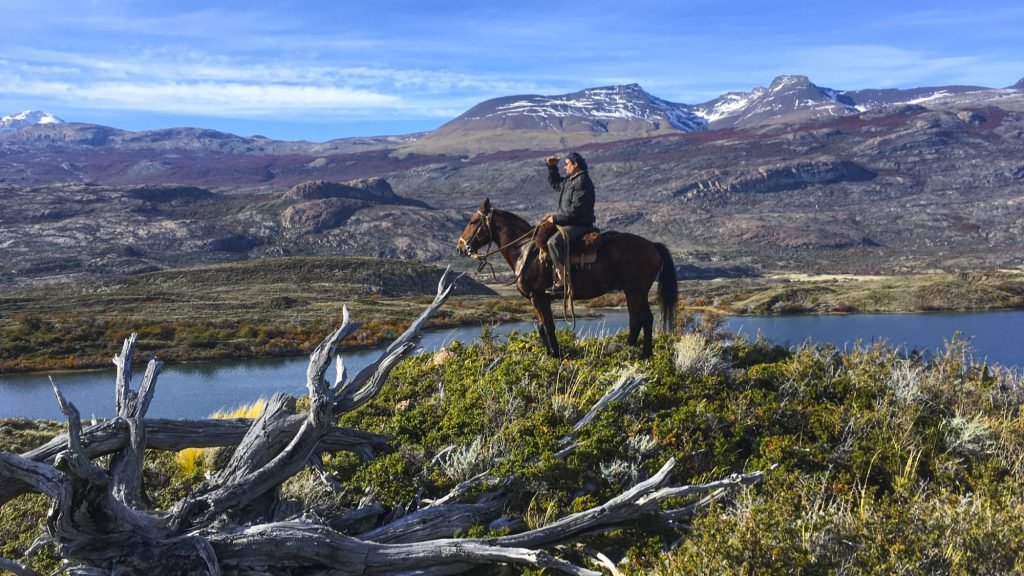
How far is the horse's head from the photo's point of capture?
1041cm

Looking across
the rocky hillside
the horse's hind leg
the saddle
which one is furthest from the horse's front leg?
the rocky hillside

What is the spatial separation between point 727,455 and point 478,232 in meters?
4.91

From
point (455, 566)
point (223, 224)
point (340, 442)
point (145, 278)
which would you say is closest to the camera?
point (455, 566)

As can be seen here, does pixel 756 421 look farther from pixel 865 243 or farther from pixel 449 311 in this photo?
pixel 865 243

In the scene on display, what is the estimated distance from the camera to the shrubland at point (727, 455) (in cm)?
481

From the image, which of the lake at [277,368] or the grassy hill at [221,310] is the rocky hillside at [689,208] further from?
the lake at [277,368]

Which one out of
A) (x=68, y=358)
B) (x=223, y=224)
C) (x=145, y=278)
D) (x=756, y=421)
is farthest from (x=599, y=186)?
(x=756, y=421)

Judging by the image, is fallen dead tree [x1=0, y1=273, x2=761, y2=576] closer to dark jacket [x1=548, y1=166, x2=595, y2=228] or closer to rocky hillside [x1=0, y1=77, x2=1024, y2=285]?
dark jacket [x1=548, y1=166, x2=595, y2=228]

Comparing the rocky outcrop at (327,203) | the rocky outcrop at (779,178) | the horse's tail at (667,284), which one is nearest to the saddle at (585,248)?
the horse's tail at (667,284)

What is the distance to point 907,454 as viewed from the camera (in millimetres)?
7219

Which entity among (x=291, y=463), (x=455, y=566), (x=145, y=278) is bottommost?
(x=145, y=278)

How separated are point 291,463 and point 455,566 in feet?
5.75

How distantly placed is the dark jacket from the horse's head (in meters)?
1.12

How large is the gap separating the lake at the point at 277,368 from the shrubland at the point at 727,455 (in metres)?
2.90
